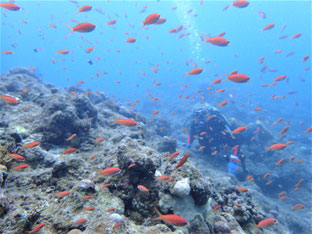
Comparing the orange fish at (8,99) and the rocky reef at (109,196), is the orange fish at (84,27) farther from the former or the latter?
the rocky reef at (109,196)

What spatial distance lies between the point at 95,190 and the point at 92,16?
109220 millimetres

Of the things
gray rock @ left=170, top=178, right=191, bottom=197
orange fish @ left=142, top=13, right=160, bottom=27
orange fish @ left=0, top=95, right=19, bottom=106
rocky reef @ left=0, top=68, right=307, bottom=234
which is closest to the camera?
rocky reef @ left=0, top=68, right=307, bottom=234

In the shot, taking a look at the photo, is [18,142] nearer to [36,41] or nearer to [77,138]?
[77,138]

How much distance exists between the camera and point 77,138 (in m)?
6.11

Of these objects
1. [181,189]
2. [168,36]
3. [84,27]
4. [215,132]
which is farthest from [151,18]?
[168,36]

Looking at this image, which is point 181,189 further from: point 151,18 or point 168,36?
point 168,36

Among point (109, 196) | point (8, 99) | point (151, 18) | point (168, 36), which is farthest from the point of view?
point (168, 36)

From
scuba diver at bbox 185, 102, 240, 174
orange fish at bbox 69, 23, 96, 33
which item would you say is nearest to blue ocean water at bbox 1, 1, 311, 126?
scuba diver at bbox 185, 102, 240, 174

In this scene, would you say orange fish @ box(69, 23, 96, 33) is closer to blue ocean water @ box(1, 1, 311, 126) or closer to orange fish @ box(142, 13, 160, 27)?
orange fish @ box(142, 13, 160, 27)

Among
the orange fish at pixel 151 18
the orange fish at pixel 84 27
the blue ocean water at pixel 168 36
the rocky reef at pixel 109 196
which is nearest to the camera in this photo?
the rocky reef at pixel 109 196

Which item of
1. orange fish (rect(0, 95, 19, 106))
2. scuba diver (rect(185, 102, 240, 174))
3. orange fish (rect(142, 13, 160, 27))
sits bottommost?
scuba diver (rect(185, 102, 240, 174))

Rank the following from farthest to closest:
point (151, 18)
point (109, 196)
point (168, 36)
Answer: point (168, 36), point (151, 18), point (109, 196)

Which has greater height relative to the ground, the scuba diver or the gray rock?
the gray rock

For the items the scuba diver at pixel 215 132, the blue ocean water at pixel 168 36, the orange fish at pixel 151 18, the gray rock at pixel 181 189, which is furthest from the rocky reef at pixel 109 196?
the blue ocean water at pixel 168 36
